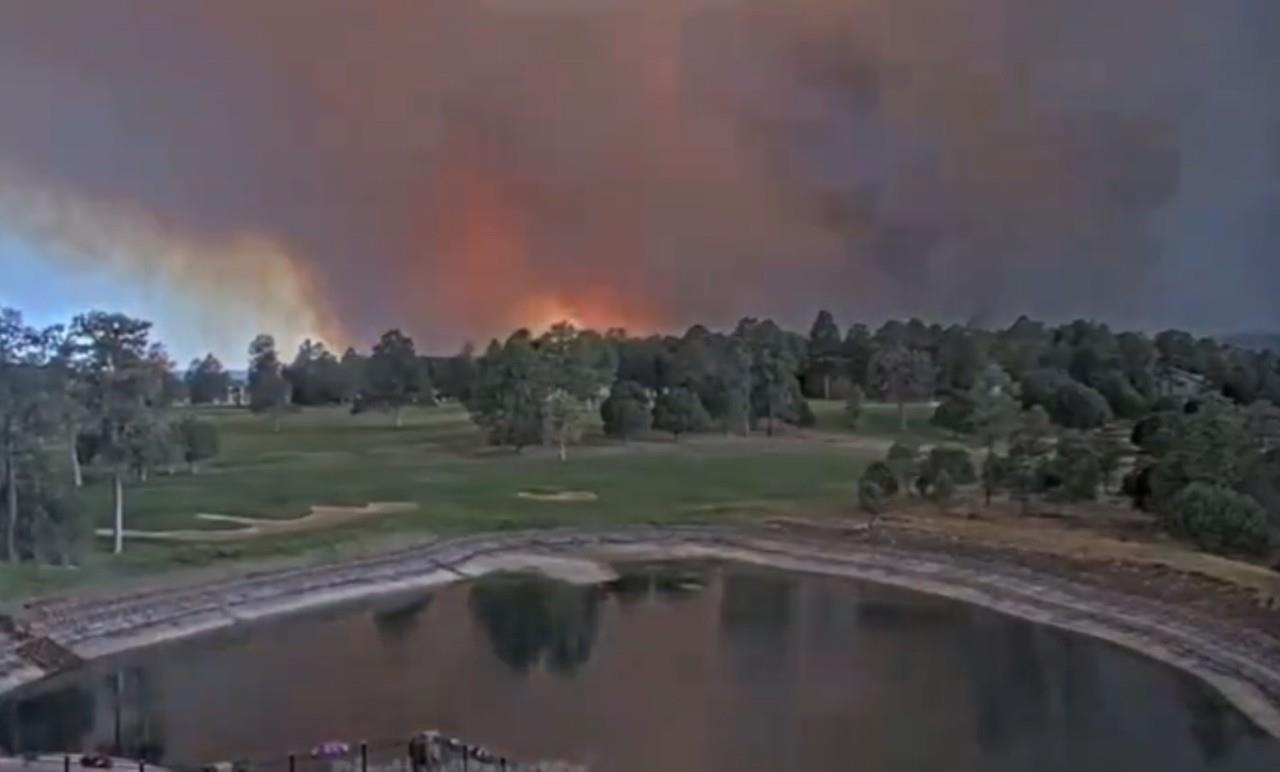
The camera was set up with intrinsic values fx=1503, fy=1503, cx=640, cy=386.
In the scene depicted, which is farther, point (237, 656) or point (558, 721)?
point (237, 656)

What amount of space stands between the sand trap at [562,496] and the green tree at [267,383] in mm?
4774

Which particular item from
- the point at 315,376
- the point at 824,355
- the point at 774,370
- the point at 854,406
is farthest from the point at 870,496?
the point at 315,376

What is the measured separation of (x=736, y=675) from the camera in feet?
63.8

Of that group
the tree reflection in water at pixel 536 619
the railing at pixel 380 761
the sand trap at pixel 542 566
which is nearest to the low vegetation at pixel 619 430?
the sand trap at pixel 542 566

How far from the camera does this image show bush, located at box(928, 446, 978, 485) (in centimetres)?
2692

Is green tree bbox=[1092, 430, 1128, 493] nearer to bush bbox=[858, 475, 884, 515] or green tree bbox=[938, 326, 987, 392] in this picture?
green tree bbox=[938, 326, 987, 392]

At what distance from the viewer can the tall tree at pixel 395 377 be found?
27.2 metres

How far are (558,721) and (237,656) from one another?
19.1 ft

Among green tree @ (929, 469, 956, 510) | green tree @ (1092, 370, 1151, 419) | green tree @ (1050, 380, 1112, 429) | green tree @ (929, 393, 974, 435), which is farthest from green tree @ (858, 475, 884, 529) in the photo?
green tree @ (1092, 370, 1151, 419)

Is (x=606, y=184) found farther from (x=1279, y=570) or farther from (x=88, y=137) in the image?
(x=1279, y=570)

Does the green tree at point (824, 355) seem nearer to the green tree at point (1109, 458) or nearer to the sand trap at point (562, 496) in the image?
the sand trap at point (562, 496)

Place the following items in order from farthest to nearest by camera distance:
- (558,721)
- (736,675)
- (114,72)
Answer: (114,72), (736,675), (558,721)

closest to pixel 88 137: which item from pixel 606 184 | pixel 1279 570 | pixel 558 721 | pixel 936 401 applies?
pixel 606 184

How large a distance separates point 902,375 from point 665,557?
221 inches
